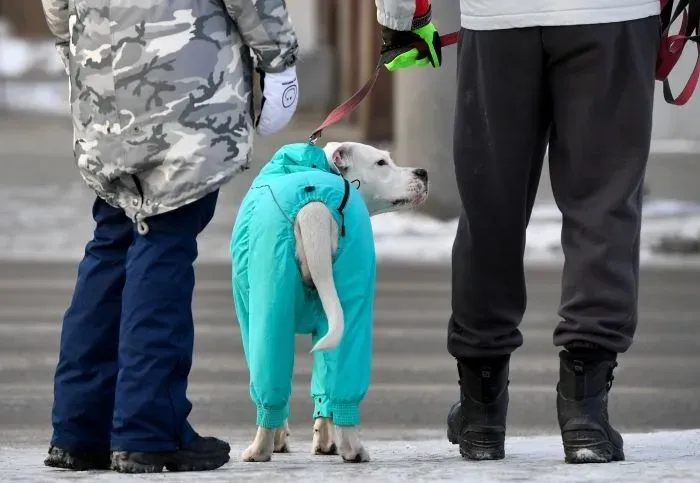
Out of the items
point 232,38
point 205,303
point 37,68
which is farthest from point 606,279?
point 37,68

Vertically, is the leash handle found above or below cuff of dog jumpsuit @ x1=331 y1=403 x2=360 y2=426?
above

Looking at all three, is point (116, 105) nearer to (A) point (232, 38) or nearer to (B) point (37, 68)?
(A) point (232, 38)

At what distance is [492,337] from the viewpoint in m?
4.90

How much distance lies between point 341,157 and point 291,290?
2.43 ft

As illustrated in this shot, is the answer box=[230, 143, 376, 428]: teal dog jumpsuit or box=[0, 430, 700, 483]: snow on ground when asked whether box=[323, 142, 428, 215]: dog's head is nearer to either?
box=[230, 143, 376, 428]: teal dog jumpsuit

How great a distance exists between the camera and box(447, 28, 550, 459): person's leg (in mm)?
4762

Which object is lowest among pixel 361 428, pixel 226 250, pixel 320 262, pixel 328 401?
pixel 226 250

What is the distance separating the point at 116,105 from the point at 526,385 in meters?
3.27

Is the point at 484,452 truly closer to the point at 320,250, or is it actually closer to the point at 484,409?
the point at 484,409

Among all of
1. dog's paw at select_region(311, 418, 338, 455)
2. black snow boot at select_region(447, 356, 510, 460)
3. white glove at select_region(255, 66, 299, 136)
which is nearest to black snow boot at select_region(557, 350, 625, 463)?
black snow boot at select_region(447, 356, 510, 460)

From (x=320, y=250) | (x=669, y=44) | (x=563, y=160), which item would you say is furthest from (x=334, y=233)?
(x=669, y=44)

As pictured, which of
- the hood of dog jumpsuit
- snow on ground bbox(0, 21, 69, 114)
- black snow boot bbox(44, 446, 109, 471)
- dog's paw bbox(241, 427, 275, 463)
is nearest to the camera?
black snow boot bbox(44, 446, 109, 471)

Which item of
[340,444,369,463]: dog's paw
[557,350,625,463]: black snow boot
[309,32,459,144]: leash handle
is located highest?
[309,32,459,144]: leash handle

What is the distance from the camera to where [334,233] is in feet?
16.7
